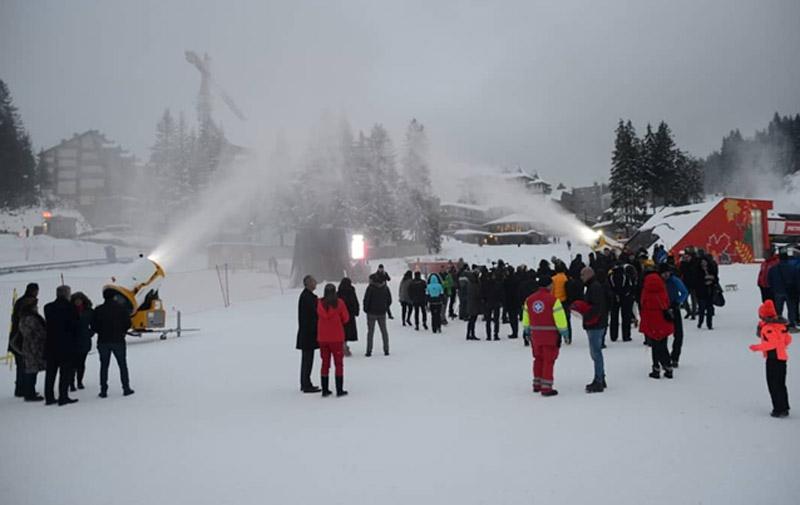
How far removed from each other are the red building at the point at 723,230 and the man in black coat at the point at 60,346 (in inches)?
1261

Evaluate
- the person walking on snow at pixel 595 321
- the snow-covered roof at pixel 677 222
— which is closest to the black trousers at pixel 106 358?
the person walking on snow at pixel 595 321

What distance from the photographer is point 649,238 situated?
3519cm

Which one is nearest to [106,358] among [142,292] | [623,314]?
[142,292]

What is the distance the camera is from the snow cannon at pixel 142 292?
14789mm

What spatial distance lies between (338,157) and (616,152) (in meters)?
32.0

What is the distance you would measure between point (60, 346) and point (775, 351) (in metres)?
9.91

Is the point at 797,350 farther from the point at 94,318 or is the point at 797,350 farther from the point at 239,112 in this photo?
the point at 239,112

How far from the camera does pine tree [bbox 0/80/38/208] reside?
2542 inches

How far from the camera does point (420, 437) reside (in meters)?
6.09

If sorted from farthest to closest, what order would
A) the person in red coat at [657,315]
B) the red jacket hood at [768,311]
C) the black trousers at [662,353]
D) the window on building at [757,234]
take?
1. the window on building at [757,234]
2. the black trousers at [662,353]
3. the person in red coat at [657,315]
4. the red jacket hood at [768,311]

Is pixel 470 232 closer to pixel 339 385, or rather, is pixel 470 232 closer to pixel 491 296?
pixel 491 296

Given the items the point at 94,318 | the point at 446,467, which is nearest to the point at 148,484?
the point at 446,467

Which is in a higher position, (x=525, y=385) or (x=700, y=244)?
(x=700, y=244)

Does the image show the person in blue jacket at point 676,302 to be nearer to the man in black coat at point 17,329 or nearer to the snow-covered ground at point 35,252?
the man in black coat at point 17,329
